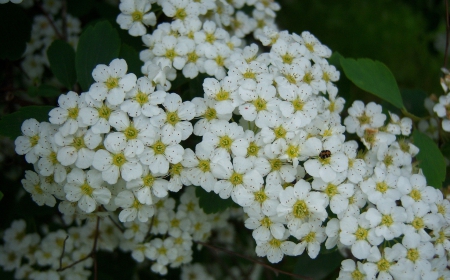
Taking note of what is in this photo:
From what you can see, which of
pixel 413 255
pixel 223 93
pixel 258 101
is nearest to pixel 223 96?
pixel 223 93

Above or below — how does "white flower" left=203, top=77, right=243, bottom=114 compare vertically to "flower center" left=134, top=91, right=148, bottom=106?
above

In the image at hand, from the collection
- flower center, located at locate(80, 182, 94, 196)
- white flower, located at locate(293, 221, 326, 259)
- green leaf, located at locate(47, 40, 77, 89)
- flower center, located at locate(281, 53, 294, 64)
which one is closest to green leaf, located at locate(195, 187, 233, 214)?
white flower, located at locate(293, 221, 326, 259)

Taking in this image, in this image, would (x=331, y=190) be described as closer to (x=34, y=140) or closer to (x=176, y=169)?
(x=176, y=169)

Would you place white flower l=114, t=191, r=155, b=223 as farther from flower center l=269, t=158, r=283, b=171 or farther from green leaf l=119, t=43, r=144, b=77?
green leaf l=119, t=43, r=144, b=77

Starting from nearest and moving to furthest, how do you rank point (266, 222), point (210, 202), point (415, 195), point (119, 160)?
point (119, 160) → point (266, 222) → point (415, 195) → point (210, 202)

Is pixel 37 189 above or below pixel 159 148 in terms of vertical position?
below

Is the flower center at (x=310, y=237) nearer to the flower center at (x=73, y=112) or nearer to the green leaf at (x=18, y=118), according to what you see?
the flower center at (x=73, y=112)

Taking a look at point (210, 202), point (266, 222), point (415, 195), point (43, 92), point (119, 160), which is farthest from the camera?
point (43, 92)
